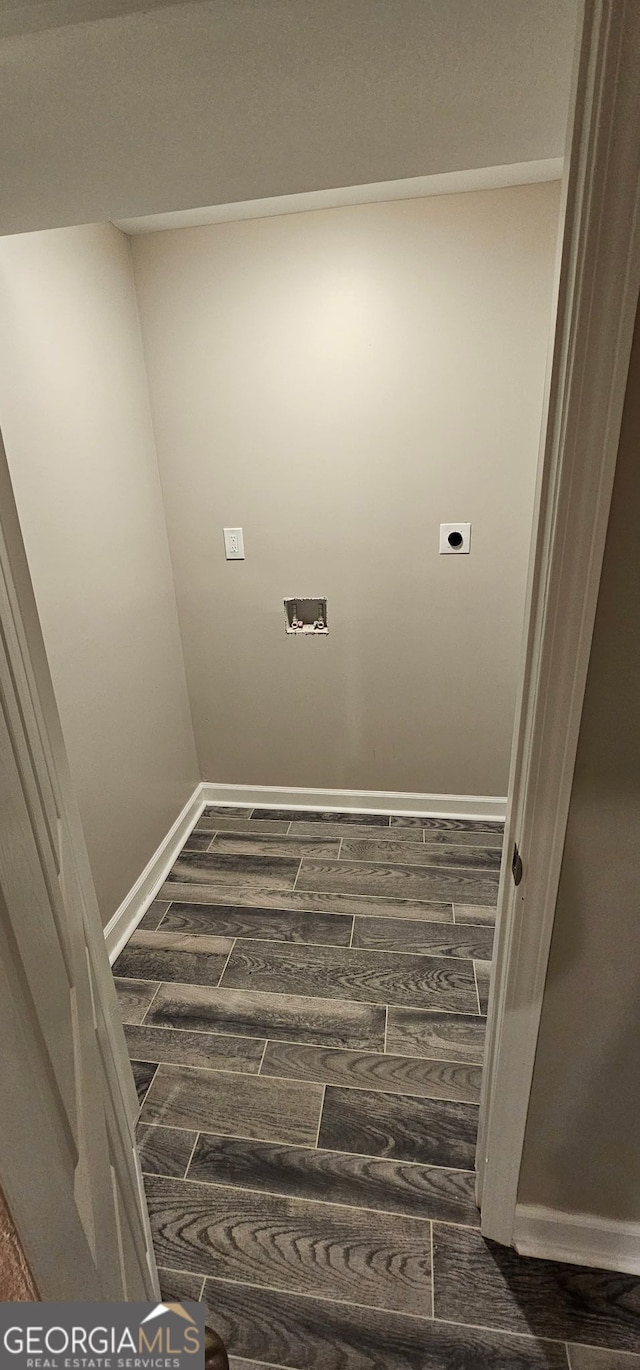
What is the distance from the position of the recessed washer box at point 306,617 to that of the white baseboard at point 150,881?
38.7 inches

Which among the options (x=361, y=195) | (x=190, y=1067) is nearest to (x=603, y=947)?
(x=190, y=1067)

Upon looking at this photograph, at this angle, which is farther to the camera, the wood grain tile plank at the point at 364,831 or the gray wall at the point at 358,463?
the wood grain tile plank at the point at 364,831

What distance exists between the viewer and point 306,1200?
1.26 m

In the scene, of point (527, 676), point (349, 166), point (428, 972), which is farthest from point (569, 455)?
point (428, 972)

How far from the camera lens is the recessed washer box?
7.74 feet

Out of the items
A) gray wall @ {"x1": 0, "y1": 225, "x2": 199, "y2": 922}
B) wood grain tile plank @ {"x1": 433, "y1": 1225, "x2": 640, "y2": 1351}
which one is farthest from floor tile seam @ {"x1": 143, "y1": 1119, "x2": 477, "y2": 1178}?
gray wall @ {"x1": 0, "y1": 225, "x2": 199, "y2": 922}

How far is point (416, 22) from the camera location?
2.05ft

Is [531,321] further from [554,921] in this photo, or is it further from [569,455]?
[554,921]

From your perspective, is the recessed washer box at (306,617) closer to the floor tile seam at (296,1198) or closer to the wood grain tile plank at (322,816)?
the wood grain tile plank at (322,816)

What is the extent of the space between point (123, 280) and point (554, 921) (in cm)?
234

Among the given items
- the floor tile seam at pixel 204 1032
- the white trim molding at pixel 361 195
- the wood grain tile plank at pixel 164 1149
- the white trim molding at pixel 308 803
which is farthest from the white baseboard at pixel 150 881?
the white trim molding at pixel 361 195

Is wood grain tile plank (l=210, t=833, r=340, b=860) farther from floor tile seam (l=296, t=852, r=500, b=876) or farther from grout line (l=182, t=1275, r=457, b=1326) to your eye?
grout line (l=182, t=1275, r=457, b=1326)

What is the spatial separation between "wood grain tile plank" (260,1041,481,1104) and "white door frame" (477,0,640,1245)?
567 mm

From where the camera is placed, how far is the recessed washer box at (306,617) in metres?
2.36
